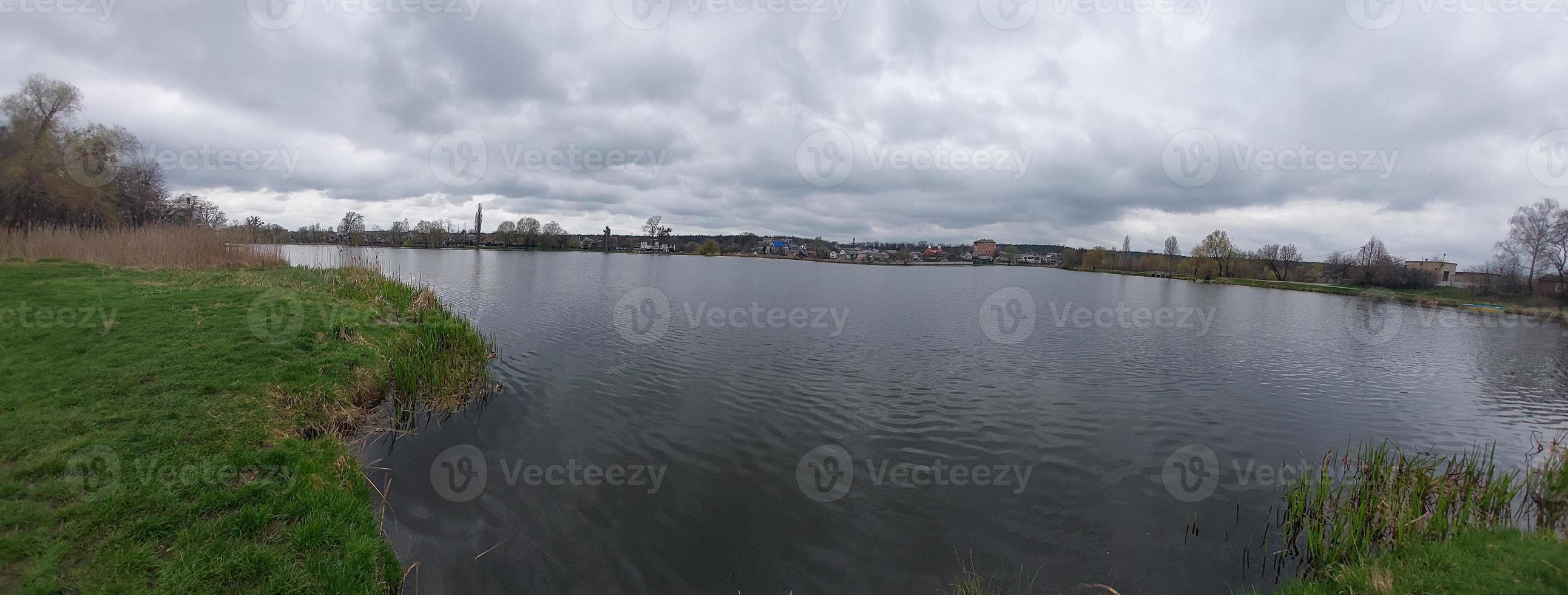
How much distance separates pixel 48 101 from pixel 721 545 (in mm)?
47285

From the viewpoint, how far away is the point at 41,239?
62.0 feet

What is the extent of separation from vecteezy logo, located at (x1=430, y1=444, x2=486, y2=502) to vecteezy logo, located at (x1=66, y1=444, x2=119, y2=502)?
278 centimetres

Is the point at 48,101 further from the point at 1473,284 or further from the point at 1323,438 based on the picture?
the point at 1473,284

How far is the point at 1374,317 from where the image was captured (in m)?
34.6

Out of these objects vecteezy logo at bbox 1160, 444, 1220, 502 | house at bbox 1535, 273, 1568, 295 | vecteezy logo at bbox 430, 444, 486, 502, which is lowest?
vecteezy logo at bbox 430, 444, 486, 502

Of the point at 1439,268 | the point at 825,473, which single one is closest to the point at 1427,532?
the point at 825,473

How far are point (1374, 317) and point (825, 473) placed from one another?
46.4 meters

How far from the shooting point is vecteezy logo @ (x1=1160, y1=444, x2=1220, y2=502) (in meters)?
7.59
